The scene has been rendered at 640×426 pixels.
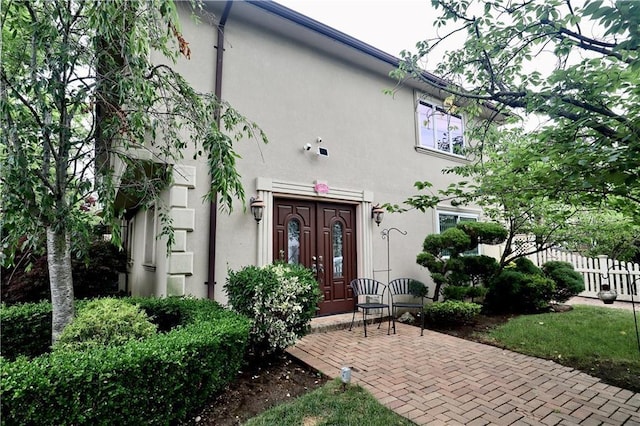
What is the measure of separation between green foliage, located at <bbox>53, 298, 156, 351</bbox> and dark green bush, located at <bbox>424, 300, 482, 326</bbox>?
16.3ft

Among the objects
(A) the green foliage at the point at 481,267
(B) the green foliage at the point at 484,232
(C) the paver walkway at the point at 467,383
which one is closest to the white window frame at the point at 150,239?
(C) the paver walkway at the point at 467,383

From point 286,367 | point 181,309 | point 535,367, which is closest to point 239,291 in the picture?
point 181,309

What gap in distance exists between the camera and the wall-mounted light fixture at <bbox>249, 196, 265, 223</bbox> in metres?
5.30

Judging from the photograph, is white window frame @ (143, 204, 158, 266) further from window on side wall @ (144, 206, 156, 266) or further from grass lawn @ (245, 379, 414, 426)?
grass lawn @ (245, 379, 414, 426)

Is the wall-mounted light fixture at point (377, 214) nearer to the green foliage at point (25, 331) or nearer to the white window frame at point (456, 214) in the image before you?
the white window frame at point (456, 214)

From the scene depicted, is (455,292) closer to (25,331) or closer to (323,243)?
(323,243)

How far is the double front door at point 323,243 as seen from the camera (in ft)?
19.3

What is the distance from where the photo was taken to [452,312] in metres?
5.97

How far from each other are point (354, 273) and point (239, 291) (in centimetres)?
317

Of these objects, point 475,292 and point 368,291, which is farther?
point 475,292

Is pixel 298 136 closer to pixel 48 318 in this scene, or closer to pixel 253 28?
pixel 253 28

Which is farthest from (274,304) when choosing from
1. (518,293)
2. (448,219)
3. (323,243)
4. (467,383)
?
(448,219)

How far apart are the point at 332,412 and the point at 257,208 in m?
3.33

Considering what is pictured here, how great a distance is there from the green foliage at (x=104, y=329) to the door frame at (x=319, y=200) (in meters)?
2.33
